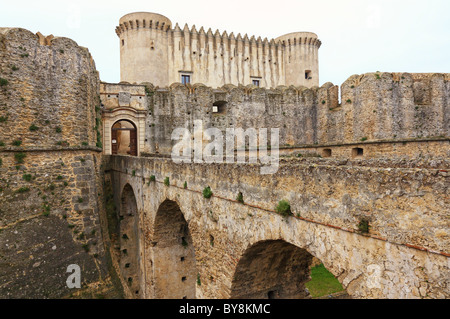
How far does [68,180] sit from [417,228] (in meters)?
10.6

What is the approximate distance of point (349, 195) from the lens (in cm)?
311

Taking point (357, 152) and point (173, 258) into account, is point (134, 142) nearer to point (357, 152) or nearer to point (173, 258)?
point (173, 258)

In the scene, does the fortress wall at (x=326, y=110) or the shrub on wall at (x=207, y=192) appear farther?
the fortress wall at (x=326, y=110)

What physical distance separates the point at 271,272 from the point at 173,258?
5528 mm

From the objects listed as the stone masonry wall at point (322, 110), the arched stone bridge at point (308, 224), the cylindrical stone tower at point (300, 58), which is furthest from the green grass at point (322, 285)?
the cylindrical stone tower at point (300, 58)

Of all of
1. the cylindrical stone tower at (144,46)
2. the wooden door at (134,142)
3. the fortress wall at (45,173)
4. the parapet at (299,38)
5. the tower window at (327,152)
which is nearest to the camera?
the fortress wall at (45,173)

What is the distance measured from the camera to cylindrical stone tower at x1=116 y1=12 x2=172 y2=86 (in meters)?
21.5

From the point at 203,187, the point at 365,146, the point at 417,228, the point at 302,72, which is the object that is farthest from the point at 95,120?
the point at 302,72

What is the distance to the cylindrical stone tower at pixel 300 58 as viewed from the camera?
26.2m

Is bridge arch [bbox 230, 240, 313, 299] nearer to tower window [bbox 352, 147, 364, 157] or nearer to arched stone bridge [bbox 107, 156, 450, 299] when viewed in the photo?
arched stone bridge [bbox 107, 156, 450, 299]

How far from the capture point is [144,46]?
21594 mm

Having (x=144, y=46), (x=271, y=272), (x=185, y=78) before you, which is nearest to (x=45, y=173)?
(x=271, y=272)

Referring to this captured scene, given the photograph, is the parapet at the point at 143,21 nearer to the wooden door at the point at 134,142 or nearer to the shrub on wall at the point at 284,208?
the wooden door at the point at 134,142

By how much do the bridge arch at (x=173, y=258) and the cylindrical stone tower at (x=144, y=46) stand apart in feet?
50.2
